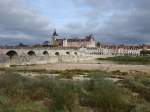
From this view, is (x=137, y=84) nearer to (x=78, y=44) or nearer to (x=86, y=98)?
(x=86, y=98)

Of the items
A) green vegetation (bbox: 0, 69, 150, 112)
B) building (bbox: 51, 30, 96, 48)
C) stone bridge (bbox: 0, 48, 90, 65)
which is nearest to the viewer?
green vegetation (bbox: 0, 69, 150, 112)

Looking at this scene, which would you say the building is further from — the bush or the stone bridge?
the bush

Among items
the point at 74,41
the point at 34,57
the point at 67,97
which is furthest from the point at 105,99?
the point at 74,41

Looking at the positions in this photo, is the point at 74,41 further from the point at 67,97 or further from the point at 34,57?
the point at 67,97

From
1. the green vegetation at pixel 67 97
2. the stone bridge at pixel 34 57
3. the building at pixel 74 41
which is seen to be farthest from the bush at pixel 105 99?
the building at pixel 74 41

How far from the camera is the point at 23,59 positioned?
49344mm

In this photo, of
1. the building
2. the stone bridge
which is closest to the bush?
the stone bridge

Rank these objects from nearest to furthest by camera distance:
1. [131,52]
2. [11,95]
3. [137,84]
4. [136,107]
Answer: [136,107], [11,95], [137,84], [131,52]

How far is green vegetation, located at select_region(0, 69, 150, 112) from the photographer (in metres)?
11.0

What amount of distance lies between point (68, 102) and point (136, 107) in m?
1.86

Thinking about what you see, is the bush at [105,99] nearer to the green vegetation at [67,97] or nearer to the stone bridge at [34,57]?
the green vegetation at [67,97]

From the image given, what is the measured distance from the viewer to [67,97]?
1099 centimetres

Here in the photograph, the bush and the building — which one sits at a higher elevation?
the bush

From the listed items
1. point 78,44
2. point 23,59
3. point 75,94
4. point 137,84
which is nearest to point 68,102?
point 75,94
